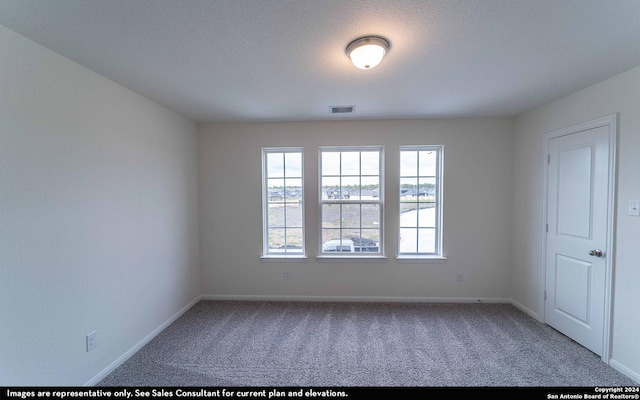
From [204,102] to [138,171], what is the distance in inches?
37.0

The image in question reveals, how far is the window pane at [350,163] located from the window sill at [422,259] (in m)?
1.28

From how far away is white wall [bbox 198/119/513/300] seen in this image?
3.00 m

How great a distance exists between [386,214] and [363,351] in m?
1.61

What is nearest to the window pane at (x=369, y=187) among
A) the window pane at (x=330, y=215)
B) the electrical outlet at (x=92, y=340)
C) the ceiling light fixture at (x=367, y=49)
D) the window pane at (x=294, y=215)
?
the window pane at (x=330, y=215)

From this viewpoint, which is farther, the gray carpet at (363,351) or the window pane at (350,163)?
the window pane at (350,163)

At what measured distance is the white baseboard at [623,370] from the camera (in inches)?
70.1

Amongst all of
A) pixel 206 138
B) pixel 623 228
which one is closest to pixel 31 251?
pixel 206 138

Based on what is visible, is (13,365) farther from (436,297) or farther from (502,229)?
(502,229)

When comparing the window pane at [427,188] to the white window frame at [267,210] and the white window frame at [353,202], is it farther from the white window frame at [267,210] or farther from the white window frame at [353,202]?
the white window frame at [267,210]

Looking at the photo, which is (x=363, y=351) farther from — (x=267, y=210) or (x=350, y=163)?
(x=350, y=163)

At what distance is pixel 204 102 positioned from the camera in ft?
8.01

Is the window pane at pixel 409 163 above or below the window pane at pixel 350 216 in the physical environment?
above

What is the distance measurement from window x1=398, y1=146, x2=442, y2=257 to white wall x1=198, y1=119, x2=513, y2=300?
4.5 inches

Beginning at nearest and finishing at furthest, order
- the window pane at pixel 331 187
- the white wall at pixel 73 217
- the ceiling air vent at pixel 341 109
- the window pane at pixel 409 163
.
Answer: the white wall at pixel 73 217, the ceiling air vent at pixel 341 109, the window pane at pixel 409 163, the window pane at pixel 331 187
